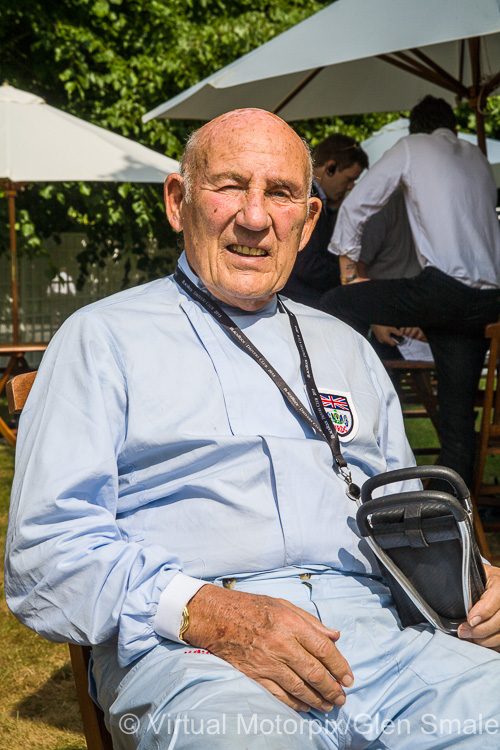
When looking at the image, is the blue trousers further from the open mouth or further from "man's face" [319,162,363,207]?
"man's face" [319,162,363,207]

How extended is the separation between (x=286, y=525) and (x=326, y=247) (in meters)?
3.30

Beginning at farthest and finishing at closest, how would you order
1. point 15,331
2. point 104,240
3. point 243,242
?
point 104,240 < point 15,331 < point 243,242

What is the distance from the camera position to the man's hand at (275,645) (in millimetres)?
1419

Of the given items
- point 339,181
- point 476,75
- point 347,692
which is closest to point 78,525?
point 347,692

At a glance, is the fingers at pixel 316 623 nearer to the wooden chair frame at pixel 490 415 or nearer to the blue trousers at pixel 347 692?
the blue trousers at pixel 347 692

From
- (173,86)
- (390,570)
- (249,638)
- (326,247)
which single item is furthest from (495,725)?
(173,86)

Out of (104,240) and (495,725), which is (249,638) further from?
(104,240)

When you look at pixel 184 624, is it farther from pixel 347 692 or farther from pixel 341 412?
pixel 341 412

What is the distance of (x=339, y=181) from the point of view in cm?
511

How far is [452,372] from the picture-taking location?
12.5 feet

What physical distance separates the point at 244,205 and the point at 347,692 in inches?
45.5

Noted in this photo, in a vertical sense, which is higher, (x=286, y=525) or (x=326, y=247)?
(x=326, y=247)

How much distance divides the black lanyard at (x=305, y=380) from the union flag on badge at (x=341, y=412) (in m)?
0.03

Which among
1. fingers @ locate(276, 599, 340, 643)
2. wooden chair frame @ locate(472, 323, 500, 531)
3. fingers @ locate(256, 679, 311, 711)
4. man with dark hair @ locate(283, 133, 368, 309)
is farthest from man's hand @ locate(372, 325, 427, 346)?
fingers @ locate(256, 679, 311, 711)
